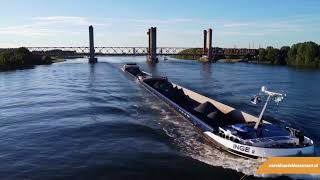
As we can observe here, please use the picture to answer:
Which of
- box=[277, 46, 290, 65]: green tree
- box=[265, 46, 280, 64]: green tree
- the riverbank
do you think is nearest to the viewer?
the riverbank

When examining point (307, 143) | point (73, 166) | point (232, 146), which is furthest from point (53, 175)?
point (307, 143)

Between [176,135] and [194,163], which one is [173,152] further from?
[176,135]

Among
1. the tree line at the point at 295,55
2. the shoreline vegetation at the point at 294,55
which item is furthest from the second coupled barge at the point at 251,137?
the tree line at the point at 295,55

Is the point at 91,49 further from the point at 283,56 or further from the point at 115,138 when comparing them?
the point at 115,138

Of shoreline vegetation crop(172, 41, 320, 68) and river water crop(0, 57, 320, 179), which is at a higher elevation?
shoreline vegetation crop(172, 41, 320, 68)

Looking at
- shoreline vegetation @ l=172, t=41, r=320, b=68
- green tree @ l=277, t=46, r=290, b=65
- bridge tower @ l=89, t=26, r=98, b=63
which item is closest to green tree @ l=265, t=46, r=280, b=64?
shoreline vegetation @ l=172, t=41, r=320, b=68

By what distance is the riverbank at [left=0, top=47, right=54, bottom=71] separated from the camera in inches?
4978

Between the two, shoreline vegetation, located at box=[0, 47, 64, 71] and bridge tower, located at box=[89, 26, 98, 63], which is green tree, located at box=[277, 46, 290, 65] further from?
shoreline vegetation, located at box=[0, 47, 64, 71]

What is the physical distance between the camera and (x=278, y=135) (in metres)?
26.1

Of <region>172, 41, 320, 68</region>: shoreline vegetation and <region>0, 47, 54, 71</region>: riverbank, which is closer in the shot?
<region>0, 47, 54, 71</region>: riverbank

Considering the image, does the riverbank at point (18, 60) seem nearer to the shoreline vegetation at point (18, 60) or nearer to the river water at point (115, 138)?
the shoreline vegetation at point (18, 60)

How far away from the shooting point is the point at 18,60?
447 feet

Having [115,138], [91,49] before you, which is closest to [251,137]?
[115,138]

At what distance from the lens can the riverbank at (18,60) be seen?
415 ft
